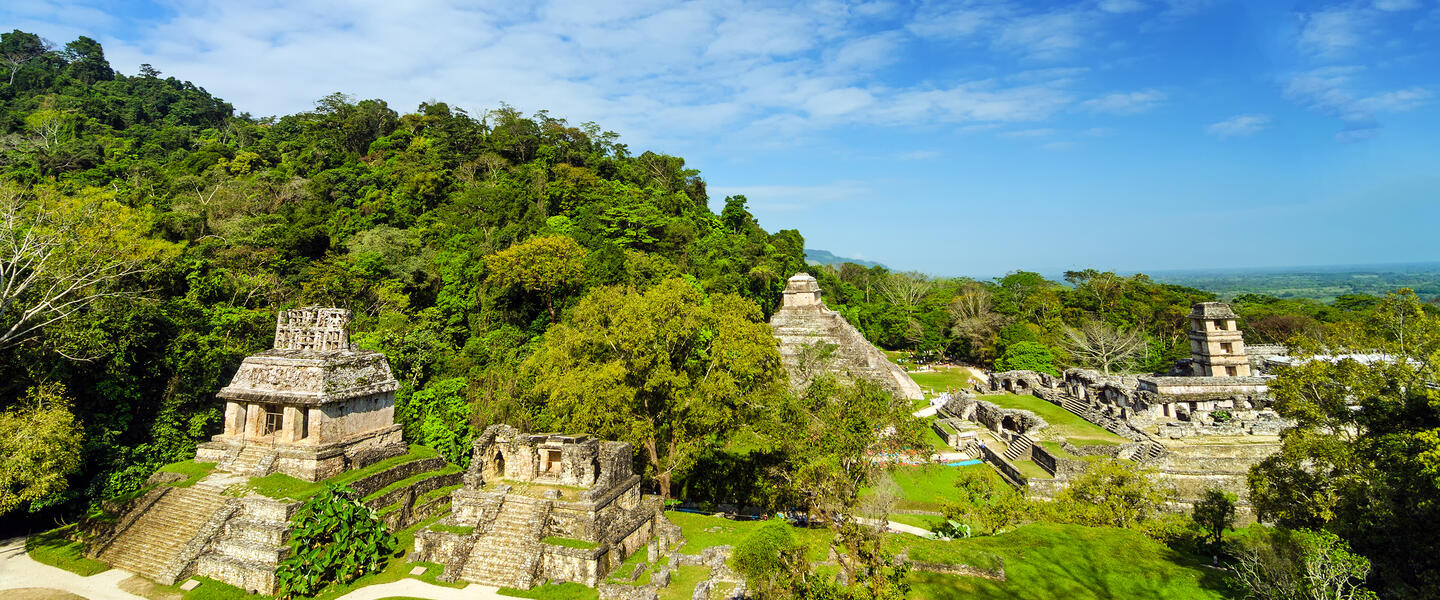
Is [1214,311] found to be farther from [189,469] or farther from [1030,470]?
[189,469]

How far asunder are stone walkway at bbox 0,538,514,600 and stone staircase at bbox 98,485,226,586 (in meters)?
0.45

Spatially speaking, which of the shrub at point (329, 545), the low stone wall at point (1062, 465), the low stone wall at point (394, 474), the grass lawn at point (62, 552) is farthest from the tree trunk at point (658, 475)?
the low stone wall at point (1062, 465)

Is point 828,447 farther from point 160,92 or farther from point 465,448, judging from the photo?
point 160,92

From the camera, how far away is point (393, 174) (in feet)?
138

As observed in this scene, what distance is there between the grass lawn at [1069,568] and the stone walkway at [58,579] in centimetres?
1666

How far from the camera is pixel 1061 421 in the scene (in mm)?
29969

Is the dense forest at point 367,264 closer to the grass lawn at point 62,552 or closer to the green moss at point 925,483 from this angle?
the grass lawn at point 62,552

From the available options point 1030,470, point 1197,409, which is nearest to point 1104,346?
point 1197,409

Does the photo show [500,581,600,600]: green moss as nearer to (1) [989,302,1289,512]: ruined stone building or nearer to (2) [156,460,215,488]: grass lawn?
(2) [156,460,215,488]: grass lawn

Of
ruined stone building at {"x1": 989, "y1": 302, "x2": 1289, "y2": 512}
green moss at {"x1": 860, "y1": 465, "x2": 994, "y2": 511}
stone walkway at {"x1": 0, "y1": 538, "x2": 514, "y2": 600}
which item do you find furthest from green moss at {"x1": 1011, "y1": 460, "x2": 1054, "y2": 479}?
stone walkway at {"x1": 0, "y1": 538, "x2": 514, "y2": 600}

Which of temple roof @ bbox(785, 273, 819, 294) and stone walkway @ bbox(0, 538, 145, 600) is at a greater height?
temple roof @ bbox(785, 273, 819, 294)

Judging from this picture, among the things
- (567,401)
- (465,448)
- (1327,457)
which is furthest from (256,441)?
(1327,457)

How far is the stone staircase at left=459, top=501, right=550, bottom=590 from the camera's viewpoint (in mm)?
12383

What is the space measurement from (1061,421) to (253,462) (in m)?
33.9
